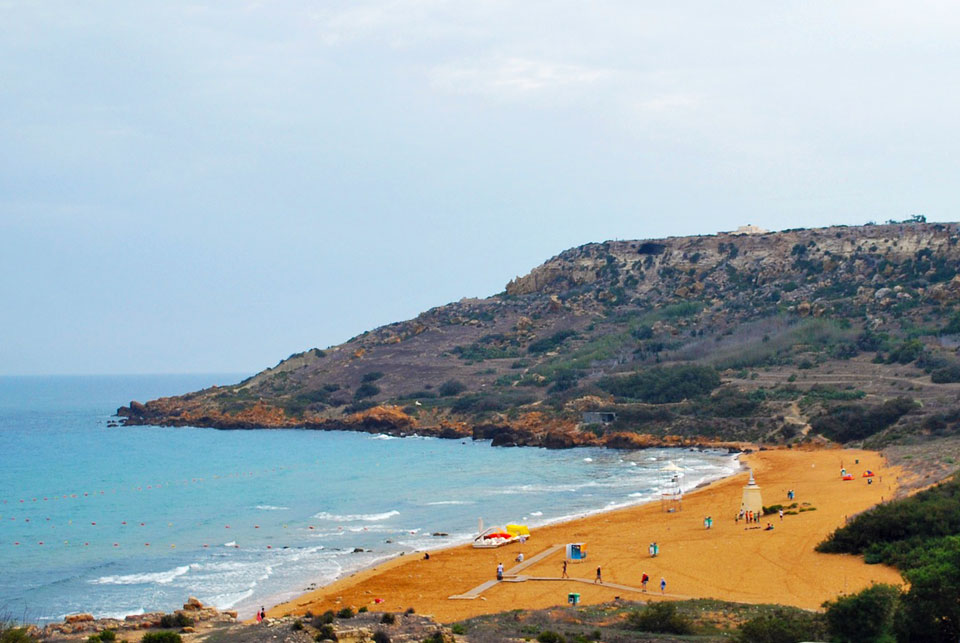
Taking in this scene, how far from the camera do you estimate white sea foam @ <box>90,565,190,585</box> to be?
25.9 m

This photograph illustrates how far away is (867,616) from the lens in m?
14.1

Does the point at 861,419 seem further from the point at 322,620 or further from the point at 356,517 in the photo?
the point at 322,620

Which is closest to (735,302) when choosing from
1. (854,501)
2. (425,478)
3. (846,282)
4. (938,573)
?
(846,282)

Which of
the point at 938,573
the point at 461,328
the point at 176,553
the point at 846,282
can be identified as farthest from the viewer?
the point at 461,328

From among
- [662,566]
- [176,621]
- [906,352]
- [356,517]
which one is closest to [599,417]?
[906,352]

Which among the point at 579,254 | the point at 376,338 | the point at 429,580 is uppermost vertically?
the point at 579,254

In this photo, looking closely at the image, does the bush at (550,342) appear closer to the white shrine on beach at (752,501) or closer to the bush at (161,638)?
the white shrine on beach at (752,501)

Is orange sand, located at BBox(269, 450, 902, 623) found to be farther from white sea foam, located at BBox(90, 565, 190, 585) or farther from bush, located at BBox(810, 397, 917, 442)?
bush, located at BBox(810, 397, 917, 442)

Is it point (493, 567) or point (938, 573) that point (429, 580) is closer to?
point (493, 567)

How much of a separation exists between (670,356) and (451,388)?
19.6 m

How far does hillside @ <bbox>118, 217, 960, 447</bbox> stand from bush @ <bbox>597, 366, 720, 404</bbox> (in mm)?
160

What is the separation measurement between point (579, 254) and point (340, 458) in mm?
62075

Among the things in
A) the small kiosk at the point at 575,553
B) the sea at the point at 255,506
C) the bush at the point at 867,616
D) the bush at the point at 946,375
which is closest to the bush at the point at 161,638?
the sea at the point at 255,506

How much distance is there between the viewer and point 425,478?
47844mm
